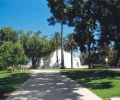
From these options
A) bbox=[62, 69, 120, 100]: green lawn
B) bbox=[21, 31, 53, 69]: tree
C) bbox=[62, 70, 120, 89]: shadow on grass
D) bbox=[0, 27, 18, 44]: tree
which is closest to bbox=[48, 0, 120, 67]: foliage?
bbox=[62, 70, 120, 89]: shadow on grass

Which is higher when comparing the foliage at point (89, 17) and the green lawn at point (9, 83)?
the foliage at point (89, 17)

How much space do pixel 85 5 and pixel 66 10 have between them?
235 centimetres

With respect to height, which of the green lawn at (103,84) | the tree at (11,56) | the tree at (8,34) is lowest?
the green lawn at (103,84)

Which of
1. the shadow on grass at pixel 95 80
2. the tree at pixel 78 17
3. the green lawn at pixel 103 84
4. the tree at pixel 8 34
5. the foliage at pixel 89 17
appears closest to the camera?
the green lawn at pixel 103 84

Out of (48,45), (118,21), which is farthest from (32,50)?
(118,21)

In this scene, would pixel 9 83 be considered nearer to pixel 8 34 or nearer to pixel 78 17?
pixel 78 17

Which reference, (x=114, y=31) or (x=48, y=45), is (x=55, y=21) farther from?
(x=48, y=45)

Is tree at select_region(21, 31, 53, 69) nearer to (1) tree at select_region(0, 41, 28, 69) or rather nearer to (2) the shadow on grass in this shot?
(1) tree at select_region(0, 41, 28, 69)

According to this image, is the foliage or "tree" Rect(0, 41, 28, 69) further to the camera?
"tree" Rect(0, 41, 28, 69)

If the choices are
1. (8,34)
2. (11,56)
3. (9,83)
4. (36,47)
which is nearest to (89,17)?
(9,83)

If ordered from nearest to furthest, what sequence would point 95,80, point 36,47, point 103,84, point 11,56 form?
point 103,84 → point 95,80 → point 11,56 → point 36,47

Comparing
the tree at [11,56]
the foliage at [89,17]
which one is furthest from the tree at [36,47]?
the foliage at [89,17]

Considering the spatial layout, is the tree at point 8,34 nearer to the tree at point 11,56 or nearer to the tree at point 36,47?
the tree at point 36,47

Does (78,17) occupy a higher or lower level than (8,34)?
lower
